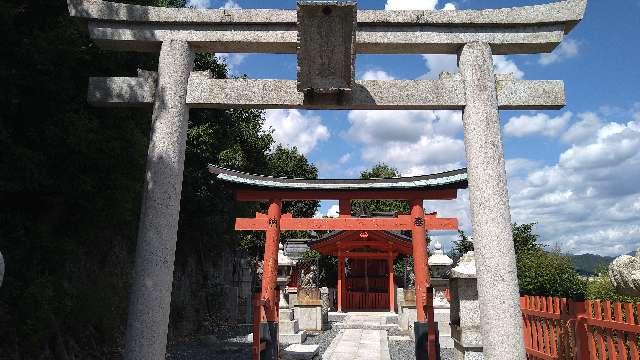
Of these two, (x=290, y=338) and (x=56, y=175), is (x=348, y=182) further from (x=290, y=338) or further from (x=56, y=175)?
(x=56, y=175)

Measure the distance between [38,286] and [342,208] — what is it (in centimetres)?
925

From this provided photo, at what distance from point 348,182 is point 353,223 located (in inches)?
55.6

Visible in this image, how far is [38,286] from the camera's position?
5.45 metres

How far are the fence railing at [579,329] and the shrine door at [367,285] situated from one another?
17.8 metres

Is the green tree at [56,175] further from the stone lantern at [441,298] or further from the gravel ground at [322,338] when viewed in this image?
the stone lantern at [441,298]

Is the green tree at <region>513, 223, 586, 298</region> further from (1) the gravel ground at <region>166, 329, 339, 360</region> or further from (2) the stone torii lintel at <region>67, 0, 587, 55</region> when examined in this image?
(2) the stone torii lintel at <region>67, 0, 587, 55</region>

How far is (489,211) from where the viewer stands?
426cm

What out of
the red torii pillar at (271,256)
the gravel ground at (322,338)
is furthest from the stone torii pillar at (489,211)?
the gravel ground at (322,338)

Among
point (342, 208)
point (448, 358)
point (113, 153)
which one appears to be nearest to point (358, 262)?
point (342, 208)

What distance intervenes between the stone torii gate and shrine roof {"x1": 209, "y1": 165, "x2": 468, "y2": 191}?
25.5 feet

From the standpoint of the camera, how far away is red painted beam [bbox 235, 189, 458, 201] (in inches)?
498

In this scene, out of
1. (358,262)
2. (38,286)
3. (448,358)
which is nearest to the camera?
(38,286)

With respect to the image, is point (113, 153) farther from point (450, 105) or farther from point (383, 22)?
point (450, 105)

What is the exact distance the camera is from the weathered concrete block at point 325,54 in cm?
437
